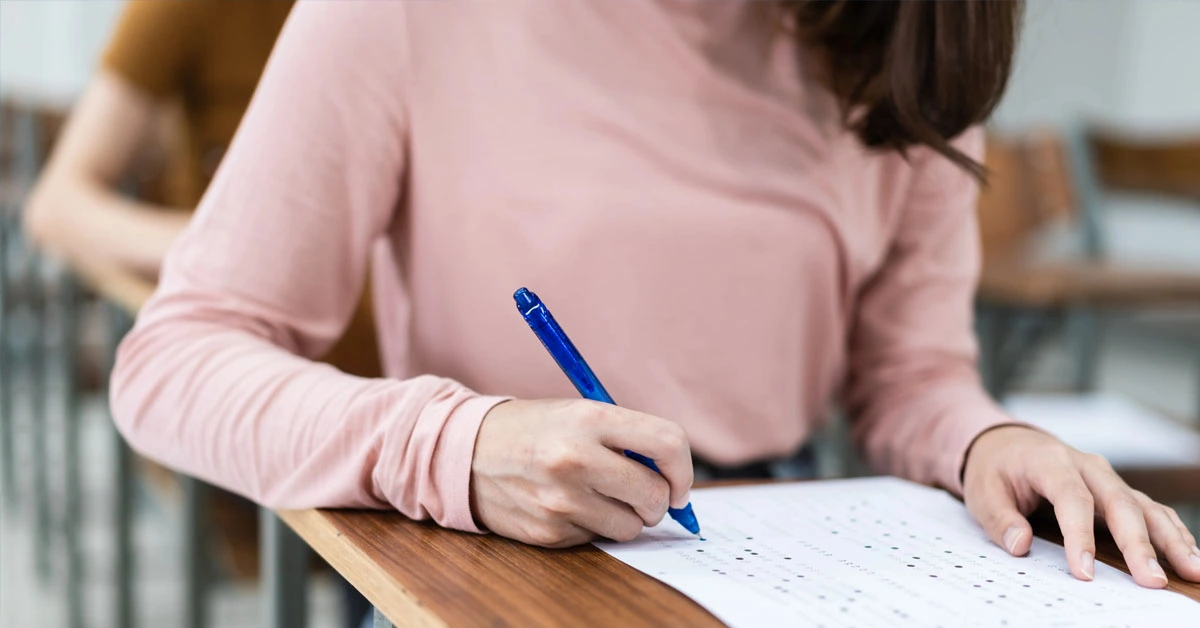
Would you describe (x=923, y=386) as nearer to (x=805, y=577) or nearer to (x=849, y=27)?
(x=849, y=27)

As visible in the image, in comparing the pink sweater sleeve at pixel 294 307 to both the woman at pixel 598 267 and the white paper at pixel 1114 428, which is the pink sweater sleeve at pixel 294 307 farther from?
the white paper at pixel 1114 428

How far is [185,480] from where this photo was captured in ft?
3.92

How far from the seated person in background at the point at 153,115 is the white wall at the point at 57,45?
109 inches

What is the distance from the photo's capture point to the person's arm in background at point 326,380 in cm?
47

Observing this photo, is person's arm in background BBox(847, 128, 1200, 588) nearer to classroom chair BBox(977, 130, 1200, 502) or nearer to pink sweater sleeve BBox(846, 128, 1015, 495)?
pink sweater sleeve BBox(846, 128, 1015, 495)

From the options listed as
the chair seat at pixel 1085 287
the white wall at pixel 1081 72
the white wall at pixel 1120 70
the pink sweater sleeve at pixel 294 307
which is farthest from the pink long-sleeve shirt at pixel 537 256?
the white wall at pixel 1081 72

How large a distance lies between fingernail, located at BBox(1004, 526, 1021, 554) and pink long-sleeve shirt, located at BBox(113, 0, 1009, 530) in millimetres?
128

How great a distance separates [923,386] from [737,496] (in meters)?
0.28

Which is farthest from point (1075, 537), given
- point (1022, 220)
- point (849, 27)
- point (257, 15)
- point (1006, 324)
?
point (1022, 220)

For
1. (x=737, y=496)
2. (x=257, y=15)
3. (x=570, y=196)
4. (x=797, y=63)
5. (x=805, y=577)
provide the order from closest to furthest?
(x=805, y=577) < (x=737, y=496) < (x=570, y=196) < (x=797, y=63) < (x=257, y=15)

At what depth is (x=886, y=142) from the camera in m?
0.76

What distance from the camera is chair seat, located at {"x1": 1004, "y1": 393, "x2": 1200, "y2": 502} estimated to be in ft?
3.85

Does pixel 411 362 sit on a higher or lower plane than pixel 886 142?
lower

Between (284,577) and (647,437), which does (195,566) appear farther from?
(647,437)
